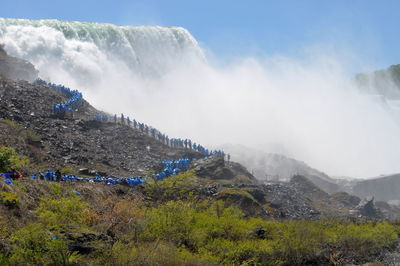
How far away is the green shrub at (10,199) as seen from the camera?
15.1 m

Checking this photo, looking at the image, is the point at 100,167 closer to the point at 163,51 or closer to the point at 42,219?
the point at 42,219

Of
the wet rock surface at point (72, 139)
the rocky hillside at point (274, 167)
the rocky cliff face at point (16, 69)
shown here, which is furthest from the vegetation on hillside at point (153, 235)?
the rocky cliff face at point (16, 69)

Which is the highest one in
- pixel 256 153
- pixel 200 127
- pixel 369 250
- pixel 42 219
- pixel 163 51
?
pixel 163 51

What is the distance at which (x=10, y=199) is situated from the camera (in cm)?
1524

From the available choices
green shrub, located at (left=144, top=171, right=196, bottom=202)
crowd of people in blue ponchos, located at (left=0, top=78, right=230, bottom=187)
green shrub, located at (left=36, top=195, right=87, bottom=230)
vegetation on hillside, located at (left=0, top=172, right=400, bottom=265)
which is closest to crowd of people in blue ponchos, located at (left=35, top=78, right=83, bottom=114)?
crowd of people in blue ponchos, located at (left=0, top=78, right=230, bottom=187)

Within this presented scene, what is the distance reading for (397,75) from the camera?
14825cm

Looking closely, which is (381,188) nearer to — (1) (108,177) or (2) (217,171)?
(2) (217,171)

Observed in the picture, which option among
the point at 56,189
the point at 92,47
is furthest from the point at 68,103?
the point at 92,47

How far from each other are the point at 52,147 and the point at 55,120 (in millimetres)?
6940

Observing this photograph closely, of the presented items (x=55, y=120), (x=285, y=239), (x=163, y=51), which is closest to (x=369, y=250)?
(x=285, y=239)

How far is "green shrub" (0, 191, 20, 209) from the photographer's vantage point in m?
15.1

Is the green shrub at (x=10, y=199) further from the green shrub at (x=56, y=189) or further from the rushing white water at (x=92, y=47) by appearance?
the rushing white water at (x=92, y=47)

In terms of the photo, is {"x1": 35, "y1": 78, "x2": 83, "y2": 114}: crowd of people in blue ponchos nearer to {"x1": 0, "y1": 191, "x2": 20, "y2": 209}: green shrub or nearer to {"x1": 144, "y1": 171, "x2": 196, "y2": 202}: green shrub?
{"x1": 144, "y1": 171, "x2": 196, "y2": 202}: green shrub

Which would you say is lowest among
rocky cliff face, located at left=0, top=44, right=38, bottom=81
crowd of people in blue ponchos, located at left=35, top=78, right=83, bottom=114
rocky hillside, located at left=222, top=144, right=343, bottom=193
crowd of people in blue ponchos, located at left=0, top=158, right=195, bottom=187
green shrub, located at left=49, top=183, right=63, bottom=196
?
green shrub, located at left=49, top=183, right=63, bottom=196
